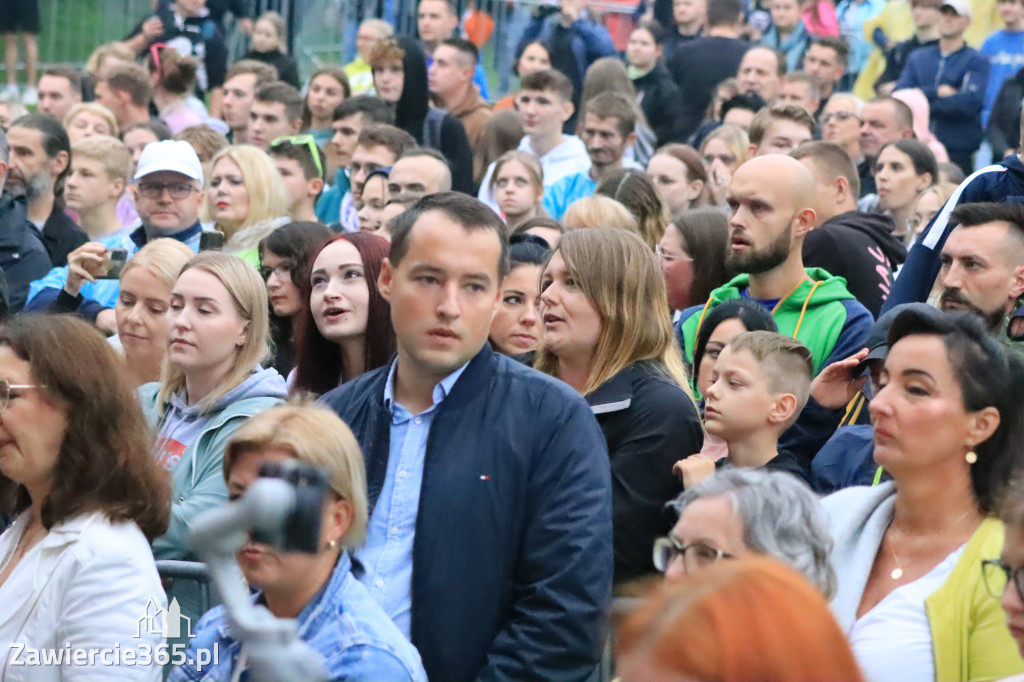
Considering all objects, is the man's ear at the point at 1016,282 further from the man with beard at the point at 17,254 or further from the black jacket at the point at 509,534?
the man with beard at the point at 17,254

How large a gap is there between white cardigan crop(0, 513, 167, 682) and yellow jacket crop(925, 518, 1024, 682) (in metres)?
1.93

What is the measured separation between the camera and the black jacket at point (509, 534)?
3807 mm

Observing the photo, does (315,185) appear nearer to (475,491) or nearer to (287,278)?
(287,278)

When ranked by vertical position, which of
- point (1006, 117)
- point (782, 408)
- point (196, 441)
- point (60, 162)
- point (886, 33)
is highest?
point (886, 33)

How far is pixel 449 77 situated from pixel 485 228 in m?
7.99

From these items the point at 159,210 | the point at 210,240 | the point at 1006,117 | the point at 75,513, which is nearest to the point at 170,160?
the point at 159,210

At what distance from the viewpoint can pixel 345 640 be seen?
3.19 meters

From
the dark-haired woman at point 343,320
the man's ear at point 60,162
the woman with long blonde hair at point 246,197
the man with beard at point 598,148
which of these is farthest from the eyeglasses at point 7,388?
the man with beard at point 598,148

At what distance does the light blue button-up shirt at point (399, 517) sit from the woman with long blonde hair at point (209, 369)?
106 centimetres

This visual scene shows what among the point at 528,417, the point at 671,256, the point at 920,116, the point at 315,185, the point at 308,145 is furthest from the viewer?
the point at 920,116

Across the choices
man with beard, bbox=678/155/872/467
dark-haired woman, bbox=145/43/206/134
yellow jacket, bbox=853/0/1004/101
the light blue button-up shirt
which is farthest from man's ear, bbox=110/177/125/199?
yellow jacket, bbox=853/0/1004/101

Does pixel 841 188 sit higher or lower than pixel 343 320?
higher

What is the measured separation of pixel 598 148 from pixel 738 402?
216 inches

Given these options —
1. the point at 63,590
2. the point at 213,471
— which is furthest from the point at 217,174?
the point at 63,590
